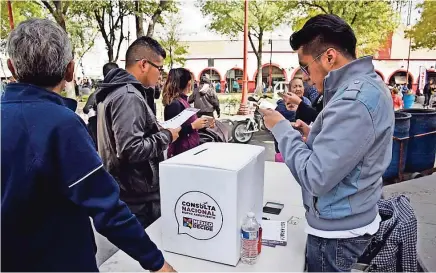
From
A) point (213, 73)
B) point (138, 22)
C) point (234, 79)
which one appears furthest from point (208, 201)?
point (213, 73)

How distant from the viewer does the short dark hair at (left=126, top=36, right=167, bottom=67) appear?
208cm

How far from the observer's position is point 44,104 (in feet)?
3.06

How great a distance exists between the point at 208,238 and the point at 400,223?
0.83m

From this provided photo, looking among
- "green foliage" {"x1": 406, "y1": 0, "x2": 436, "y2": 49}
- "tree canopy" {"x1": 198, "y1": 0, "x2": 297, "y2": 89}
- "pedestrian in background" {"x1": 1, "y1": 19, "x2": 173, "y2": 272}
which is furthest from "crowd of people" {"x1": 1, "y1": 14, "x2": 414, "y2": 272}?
"tree canopy" {"x1": 198, "y1": 0, "x2": 297, "y2": 89}

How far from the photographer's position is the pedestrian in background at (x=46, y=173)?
0.90 m

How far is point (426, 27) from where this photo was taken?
14781mm

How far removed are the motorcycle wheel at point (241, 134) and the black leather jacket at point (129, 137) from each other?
5736 millimetres

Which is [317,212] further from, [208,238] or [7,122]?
[7,122]

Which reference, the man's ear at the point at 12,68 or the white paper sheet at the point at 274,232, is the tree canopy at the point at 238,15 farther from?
the man's ear at the point at 12,68

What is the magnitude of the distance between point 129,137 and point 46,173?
32.1 inches

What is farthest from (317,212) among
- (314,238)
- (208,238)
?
(208,238)

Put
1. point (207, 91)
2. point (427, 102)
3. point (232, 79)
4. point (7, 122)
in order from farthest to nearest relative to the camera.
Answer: point (232, 79), point (427, 102), point (207, 91), point (7, 122)

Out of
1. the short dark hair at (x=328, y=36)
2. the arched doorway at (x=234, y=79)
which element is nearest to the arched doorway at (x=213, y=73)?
the arched doorway at (x=234, y=79)

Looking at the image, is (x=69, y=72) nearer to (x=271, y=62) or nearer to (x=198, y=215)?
(x=198, y=215)
